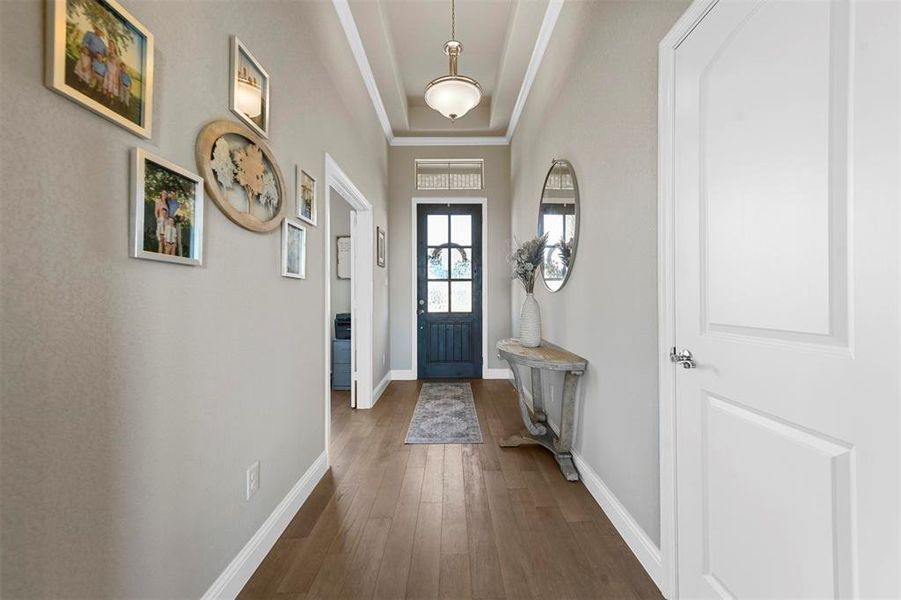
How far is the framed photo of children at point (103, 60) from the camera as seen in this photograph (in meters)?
0.77

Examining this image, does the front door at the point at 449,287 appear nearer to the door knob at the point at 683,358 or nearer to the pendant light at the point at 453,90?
the pendant light at the point at 453,90

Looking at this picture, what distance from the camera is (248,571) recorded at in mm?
1472

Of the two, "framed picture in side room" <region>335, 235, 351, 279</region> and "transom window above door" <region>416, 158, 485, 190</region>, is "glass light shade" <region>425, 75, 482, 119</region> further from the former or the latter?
"framed picture in side room" <region>335, 235, 351, 279</region>

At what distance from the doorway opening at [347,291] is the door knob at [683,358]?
1875mm

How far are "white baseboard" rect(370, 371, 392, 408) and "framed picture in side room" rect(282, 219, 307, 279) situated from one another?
7.06 feet

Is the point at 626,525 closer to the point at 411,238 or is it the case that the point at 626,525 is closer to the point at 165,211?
the point at 165,211

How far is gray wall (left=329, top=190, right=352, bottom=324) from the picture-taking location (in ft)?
16.3

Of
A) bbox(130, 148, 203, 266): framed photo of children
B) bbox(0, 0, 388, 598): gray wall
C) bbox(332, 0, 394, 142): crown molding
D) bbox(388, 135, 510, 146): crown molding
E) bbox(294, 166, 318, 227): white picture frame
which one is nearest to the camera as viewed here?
bbox(0, 0, 388, 598): gray wall

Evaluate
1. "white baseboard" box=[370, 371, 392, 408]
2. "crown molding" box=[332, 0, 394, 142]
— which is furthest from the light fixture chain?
"white baseboard" box=[370, 371, 392, 408]

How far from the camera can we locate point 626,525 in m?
1.68

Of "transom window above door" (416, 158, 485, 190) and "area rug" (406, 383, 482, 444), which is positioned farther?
"transom window above door" (416, 158, 485, 190)

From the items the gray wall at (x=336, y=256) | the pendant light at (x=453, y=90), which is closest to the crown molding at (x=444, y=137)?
the pendant light at (x=453, y=90)

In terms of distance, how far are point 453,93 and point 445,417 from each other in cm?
264

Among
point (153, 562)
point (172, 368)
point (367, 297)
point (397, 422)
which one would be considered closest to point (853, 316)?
point (172, 368)
